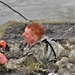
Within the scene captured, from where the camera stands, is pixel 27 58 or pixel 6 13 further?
pixel 6 13

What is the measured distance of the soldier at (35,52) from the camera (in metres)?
8.36

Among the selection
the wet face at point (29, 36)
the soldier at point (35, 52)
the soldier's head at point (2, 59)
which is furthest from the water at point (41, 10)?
the soldier's head at point (2, 59)

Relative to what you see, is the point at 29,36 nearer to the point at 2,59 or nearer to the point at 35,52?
the point at 35,52

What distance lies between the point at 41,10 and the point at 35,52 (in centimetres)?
631

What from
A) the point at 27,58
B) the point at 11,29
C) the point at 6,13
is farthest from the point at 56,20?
the point at 27,58

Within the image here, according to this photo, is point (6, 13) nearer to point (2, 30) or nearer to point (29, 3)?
point (29, 3)

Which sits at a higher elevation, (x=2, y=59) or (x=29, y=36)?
(x=29, y=36)

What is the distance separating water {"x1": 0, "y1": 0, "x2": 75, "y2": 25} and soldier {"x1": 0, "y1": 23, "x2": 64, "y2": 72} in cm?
406

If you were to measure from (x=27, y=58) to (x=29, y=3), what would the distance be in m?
7.78

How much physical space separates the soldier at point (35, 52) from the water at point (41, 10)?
4062 millimetres

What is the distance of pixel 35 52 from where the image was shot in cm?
858

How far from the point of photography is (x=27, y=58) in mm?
8648

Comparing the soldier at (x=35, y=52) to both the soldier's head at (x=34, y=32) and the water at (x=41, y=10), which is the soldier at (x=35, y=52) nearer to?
the soldier's head at (x=34, y=32)

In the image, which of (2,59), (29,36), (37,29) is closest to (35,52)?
(29,36)
